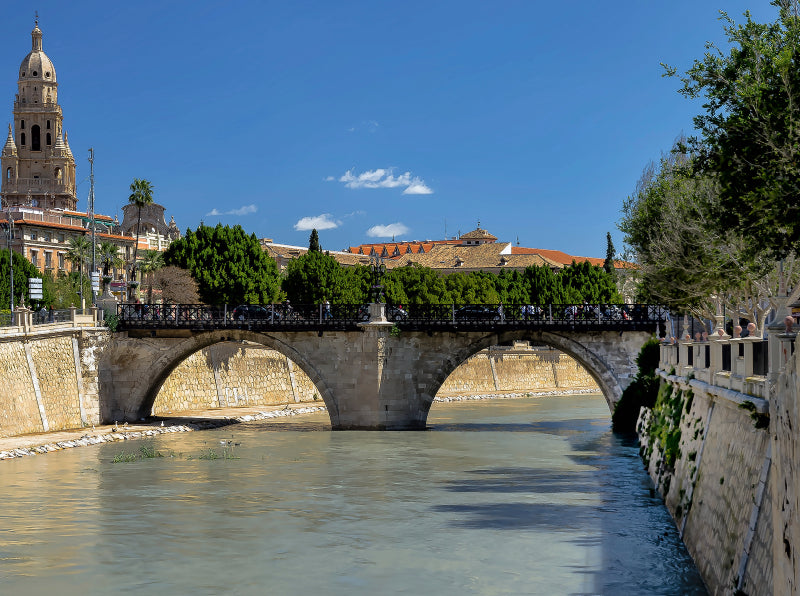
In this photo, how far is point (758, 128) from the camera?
67.5ft

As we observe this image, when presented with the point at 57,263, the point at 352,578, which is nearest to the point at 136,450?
the point at 352,578

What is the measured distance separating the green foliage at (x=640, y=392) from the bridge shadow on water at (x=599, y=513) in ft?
9.02

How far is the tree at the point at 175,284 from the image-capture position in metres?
72.1

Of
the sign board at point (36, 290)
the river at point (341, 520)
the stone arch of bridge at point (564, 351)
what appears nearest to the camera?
the river at point (341, 520)

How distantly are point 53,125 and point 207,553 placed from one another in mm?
119249

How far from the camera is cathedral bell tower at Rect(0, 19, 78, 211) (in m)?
129

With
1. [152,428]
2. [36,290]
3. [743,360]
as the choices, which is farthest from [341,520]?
[36,290]

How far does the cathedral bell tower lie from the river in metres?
95.6

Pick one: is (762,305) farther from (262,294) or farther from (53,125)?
(53,125)

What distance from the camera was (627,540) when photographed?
76.8 feet

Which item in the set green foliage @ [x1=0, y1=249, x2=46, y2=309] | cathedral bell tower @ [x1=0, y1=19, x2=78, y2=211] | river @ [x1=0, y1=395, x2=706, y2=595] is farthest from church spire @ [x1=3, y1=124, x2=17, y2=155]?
river @ [x1=0, y1=395, x2=706, y2=595]

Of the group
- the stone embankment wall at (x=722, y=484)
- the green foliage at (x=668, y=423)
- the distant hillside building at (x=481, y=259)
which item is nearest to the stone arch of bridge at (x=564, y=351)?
the green foliage at (x=668, y=423)

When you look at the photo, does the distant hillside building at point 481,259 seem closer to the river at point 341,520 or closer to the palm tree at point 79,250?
the palm tree at point 79,250

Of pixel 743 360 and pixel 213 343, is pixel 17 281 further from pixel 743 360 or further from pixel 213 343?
pixel 743 360
